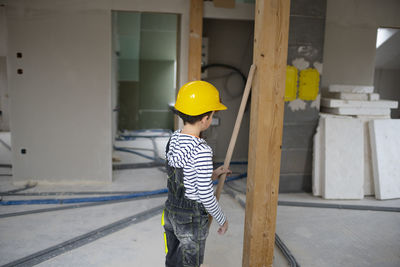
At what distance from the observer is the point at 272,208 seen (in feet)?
6.49

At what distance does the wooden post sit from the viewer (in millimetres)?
1812

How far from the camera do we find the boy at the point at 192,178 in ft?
5.28

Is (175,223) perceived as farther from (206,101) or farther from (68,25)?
(68,25)

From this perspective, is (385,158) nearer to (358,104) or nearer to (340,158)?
(340,158)

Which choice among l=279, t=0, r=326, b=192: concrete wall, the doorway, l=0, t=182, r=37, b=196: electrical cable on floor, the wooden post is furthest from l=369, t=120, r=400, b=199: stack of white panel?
the doorway

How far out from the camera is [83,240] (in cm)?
281

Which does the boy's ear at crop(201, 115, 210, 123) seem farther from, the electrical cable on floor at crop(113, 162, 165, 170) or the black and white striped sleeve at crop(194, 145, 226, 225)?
the electrical cable on floor at crop(113, 162, 165, 170)

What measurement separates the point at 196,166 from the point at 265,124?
52 cm

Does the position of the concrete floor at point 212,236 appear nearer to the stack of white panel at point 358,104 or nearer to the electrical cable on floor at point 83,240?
the electrical cable on floor at point 83,240

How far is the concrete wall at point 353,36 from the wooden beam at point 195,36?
1730 millimetres

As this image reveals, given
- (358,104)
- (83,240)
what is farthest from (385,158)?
(83,240)

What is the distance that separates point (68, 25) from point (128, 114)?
4762 mm

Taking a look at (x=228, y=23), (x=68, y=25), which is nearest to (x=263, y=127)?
(x=68, y=25)

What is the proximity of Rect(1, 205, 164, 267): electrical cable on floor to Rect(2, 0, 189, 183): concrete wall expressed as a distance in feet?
4.12
